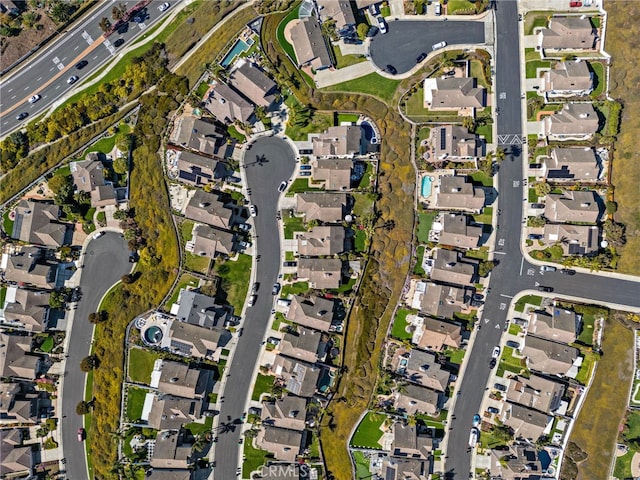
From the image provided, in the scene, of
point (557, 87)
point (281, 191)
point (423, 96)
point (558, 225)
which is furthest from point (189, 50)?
point (558, 225)

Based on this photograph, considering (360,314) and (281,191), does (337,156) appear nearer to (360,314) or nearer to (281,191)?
(281,191)

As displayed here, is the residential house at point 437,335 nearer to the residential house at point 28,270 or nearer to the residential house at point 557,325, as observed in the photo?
the residential house at point 557,325

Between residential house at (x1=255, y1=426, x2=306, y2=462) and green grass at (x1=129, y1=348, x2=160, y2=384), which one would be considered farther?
green grass at (x1=129, y1=348, x2=160, y2=384)

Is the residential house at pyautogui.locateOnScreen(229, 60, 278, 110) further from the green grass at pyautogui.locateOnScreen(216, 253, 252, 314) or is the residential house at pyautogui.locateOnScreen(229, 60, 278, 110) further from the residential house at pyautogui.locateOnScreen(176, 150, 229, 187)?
the green grass at pyautogui.locateOnScreen(216, 253, 252, 314)

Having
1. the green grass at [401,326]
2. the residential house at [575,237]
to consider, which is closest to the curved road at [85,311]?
the green grass at [401,326]

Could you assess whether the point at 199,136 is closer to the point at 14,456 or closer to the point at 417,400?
the point at 417,400

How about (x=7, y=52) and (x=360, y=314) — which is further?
(x=7, y=52)

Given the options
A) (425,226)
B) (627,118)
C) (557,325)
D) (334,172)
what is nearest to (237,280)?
(334,172)

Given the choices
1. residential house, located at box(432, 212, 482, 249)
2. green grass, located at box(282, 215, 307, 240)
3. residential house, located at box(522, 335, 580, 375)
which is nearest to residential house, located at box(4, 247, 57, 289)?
green grass, located at box(282, 215, 307, 240)
